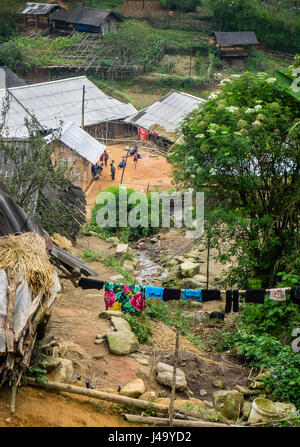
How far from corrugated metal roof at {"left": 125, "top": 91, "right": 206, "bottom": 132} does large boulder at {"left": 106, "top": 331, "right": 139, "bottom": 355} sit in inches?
779

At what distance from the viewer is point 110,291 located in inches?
360

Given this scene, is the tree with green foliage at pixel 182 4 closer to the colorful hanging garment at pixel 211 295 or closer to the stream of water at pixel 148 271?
the stream of water at pixel 148 271

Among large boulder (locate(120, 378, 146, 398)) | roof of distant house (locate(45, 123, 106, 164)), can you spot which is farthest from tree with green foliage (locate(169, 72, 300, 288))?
roof of distant house (locate(45, 123, 106, 164))

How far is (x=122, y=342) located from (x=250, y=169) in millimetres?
4208

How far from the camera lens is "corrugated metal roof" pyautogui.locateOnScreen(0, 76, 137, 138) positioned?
25795 mm

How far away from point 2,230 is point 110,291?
324 cm

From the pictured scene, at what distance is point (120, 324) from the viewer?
355 inches

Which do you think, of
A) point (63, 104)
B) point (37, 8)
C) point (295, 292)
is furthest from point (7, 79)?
point (295, 292)

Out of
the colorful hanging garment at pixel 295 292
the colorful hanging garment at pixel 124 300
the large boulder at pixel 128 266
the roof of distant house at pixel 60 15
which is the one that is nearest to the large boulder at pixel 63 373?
the colorful hanging garment at pixel 124 300

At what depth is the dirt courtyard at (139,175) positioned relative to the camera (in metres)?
21.9

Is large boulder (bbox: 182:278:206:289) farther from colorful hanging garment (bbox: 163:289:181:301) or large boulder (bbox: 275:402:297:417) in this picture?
large boulder (bbox: 275:402:297:417)

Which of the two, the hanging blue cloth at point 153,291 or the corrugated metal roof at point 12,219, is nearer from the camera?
the corrugated metal roof at point 12,219

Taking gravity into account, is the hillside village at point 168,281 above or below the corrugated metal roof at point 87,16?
below

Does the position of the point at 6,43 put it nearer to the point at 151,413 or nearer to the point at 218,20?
the point at 218,20
